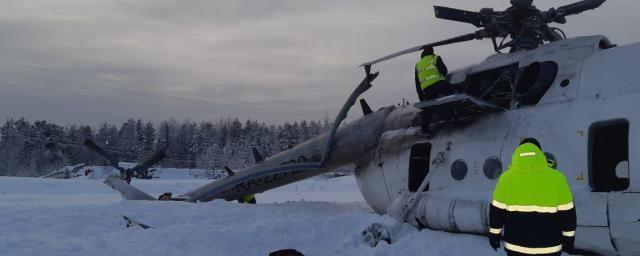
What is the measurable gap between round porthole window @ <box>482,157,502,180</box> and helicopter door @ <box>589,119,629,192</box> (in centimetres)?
131

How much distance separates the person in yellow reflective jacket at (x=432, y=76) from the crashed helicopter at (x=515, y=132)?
319 mm

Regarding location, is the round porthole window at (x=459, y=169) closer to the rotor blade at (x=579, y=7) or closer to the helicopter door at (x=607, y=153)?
the helicopter door at (x=607, y=153)

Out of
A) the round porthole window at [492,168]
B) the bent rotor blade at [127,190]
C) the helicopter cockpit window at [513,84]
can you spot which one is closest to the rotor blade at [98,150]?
the bent rotor blade at [127,190]

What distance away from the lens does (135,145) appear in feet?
311

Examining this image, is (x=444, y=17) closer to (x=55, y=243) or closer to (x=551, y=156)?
(x=551, y=156)

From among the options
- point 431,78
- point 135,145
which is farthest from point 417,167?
point 135,145

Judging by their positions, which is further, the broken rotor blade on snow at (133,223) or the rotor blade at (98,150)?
the rotor blade at (98,150)

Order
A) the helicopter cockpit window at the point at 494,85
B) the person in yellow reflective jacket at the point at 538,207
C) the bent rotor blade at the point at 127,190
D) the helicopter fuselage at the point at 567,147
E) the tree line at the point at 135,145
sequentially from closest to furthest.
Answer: the person in yellow reflective jacket at the point at 538,207 < the helicopter fuselage at the point at 567,147 < the helicopter cockpit window at the point at 494,85 < the bent rotor blade at the point at 127,190 < the tree line at the point at 135,145

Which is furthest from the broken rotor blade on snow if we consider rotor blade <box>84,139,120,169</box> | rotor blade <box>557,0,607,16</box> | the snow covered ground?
rotor blade <box>557,0,607,16</box>

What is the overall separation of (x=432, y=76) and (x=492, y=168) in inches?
76.9

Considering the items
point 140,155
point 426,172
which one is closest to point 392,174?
point 426,172

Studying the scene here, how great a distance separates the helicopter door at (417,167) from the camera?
31.2 feet

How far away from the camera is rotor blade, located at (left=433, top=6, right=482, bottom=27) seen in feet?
29.2

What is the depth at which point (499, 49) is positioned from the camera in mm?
9492
